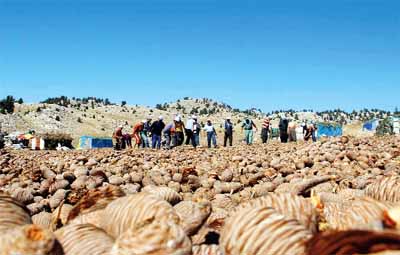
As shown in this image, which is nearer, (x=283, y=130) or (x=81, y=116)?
(x=283, y=130)

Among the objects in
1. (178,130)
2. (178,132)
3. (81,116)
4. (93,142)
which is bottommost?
(93,142)

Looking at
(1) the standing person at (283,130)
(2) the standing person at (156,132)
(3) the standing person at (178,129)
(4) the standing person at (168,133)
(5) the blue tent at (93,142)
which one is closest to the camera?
(4) the standing person at (168,133)

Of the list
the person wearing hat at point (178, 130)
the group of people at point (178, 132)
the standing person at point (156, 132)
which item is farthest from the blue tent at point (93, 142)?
the standing person at point (156, 132)

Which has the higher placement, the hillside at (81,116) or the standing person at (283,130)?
the hillside at (81,116)

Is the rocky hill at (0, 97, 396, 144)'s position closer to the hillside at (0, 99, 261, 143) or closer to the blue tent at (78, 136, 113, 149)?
the hillside at (0, 99, 261, 143)

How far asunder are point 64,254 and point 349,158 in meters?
10.2

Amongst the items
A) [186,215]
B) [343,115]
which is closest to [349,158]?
[186,215]

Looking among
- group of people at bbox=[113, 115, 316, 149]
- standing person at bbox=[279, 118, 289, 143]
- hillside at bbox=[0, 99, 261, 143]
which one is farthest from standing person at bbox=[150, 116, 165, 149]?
hillside at bbox=[0, 99, 261, 143]

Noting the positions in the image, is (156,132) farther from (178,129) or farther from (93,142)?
(93,142)

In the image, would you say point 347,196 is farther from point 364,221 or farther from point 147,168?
point 147,168

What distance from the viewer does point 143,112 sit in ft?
350

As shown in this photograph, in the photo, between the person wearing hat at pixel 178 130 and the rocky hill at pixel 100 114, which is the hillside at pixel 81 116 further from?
the person wearing hat at pixel 178 130

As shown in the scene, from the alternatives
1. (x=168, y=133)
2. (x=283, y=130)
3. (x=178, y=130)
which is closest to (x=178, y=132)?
(x=178, y=130)

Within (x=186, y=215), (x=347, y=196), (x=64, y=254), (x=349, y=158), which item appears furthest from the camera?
(x=349, y=158)
